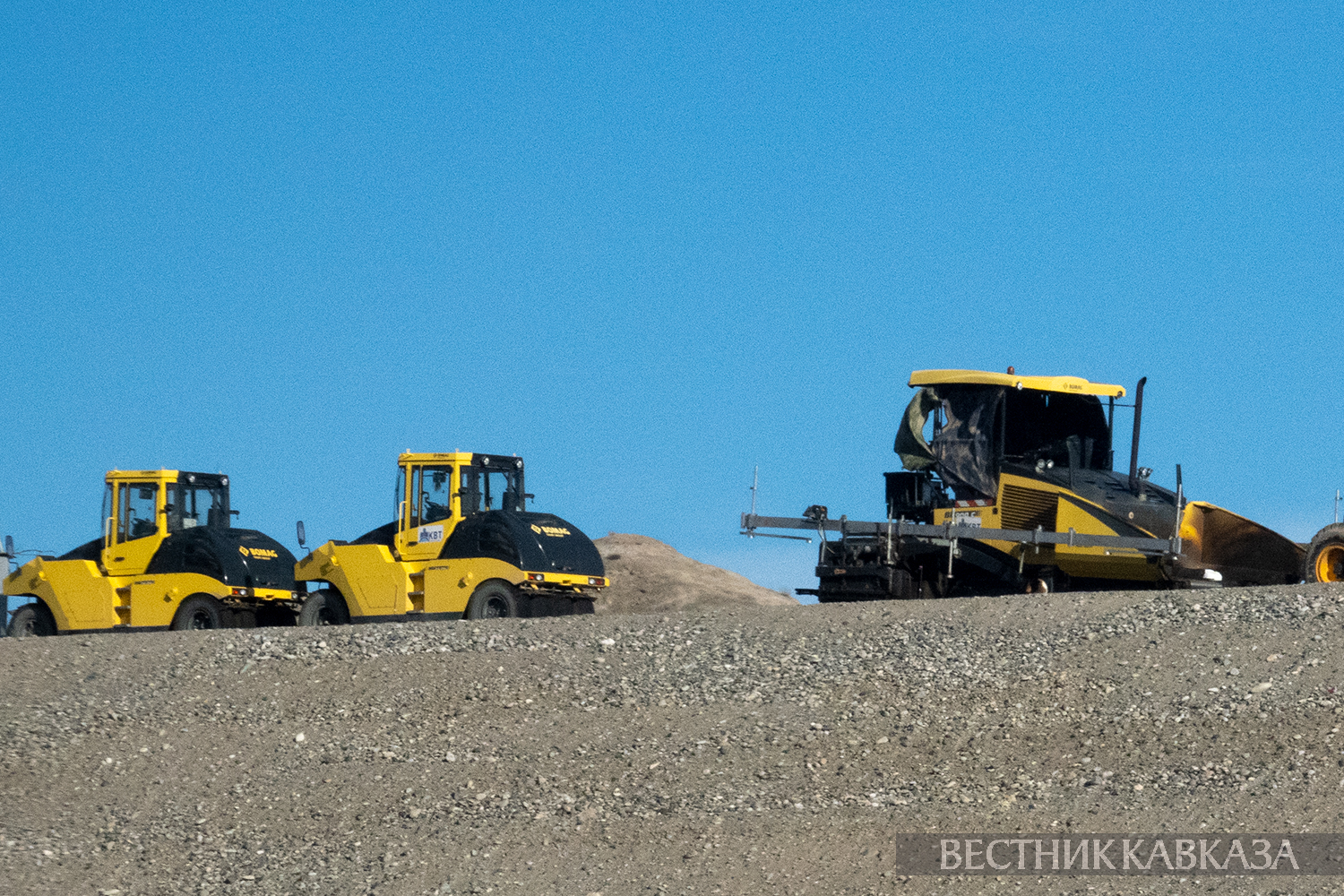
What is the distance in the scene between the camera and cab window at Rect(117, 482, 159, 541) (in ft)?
75.5

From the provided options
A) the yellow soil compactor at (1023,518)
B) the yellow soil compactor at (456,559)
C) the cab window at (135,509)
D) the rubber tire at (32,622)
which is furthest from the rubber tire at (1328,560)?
the rubber tire at (32,622)

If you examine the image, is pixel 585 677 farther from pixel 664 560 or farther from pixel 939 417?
pixel 664 560

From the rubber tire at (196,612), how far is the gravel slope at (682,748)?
5476 millimetres

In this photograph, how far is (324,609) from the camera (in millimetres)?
21047

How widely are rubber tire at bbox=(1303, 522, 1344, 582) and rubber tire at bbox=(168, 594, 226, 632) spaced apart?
13714 mm

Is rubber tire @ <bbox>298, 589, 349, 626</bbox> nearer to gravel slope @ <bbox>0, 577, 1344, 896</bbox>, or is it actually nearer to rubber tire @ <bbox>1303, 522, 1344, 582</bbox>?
gravel slope @ <bbox>0, 577, 1344, 896</bbox>

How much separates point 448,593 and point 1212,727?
1057 cm

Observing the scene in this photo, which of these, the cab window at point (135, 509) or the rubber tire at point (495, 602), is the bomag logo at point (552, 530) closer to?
the rubber tire at point (495, 602)

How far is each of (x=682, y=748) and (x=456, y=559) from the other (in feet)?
26.8

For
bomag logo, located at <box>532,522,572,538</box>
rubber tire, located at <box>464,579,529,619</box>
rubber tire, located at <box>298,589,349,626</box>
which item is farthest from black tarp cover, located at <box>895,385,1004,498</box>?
rubber tire, located at <box>298,589,349,626</box>

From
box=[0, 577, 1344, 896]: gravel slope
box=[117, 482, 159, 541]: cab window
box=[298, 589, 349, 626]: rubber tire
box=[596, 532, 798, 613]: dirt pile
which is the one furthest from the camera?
box=[596, 532, 798, 613]: dirt pile

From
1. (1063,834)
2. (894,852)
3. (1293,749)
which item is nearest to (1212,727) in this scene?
(1293,749)

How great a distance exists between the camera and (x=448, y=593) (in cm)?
1984

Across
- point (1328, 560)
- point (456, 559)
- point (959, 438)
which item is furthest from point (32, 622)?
point (1328, 560)
